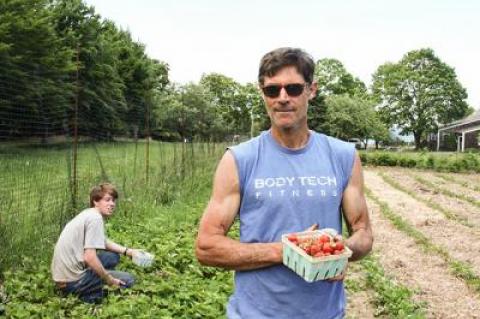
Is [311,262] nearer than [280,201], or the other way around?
[311,262]

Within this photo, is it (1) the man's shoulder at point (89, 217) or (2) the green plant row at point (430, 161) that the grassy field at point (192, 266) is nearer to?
(1) the man's shoulder at point (89, 217)

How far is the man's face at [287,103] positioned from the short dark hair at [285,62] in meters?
0.02

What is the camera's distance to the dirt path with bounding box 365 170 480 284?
855 centimetres

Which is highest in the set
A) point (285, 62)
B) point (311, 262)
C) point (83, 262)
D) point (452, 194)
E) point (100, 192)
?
point (285, 62)

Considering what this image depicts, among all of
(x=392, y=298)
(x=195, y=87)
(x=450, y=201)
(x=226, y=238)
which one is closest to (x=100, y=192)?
(x=392, y=298)

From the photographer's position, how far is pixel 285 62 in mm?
2236

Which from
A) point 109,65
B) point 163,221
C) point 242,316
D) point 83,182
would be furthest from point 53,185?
point 109,65

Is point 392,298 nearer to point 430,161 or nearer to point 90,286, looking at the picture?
point 90,286

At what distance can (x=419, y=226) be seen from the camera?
36.2 feet

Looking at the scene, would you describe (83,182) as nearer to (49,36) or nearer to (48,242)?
(48,242)

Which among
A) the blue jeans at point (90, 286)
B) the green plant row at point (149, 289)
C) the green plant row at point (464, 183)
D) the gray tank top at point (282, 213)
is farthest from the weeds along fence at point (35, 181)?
the green plant row at point (464, 183)

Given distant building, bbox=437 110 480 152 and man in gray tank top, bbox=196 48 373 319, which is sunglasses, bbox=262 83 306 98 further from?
distant building, bbox=437 110 480 152

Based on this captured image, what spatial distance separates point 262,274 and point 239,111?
260ft

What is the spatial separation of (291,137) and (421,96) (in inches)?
2336
